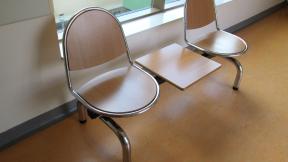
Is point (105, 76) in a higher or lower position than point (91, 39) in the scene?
lower

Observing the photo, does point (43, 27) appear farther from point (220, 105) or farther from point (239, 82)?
point (239, 82)

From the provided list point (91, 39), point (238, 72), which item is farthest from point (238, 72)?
point (91, 39)

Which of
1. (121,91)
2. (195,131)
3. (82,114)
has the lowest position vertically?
(195,131)

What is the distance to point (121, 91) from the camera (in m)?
1.34

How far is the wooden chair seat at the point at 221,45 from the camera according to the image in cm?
180

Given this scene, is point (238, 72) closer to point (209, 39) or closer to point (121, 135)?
point (209, 39)

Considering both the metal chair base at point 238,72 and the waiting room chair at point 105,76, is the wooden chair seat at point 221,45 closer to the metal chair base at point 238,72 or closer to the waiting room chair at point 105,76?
the metal chair base at point 238,72

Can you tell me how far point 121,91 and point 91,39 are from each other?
0.35m

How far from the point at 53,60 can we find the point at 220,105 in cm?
128

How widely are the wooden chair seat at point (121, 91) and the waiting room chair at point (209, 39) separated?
0.64m

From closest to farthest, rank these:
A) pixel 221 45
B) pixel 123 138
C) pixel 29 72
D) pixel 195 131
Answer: pixel 123 138, pixel 29 72, pixel 195 131, pixel 221 45

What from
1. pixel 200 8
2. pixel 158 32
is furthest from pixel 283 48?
pixel 158 32

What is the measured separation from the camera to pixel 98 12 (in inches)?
55.0

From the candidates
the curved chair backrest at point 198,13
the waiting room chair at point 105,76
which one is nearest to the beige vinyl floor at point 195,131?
the waiting room chair at point 105,76
